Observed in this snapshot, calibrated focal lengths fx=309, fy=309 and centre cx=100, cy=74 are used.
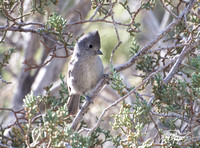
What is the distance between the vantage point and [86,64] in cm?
414

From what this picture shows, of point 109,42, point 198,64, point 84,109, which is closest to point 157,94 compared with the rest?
point 198,64

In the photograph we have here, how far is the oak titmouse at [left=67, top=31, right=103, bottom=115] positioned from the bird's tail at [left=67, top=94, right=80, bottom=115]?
9.4 inches

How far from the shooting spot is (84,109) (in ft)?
10.8

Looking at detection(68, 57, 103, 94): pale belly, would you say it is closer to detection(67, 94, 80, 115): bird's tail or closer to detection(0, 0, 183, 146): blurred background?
detection(67, 94, 80, 115): bird's tail

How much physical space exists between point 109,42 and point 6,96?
2632mm

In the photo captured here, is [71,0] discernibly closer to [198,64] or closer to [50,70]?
[50,70]

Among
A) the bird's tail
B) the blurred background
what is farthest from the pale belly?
the blurred background

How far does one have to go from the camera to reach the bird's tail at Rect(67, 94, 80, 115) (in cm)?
447

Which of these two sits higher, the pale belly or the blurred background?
the blurred background

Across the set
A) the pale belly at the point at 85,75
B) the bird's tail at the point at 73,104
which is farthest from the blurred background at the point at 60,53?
the pale belly at the point at 85,75

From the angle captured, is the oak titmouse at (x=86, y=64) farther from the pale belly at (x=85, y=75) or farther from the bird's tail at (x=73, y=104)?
the bird's tail at (x=73, y=104)

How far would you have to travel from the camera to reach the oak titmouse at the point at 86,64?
162 inches

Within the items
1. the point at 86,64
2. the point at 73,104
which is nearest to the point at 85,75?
the point at 86,64

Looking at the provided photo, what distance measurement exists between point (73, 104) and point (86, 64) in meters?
0.73
